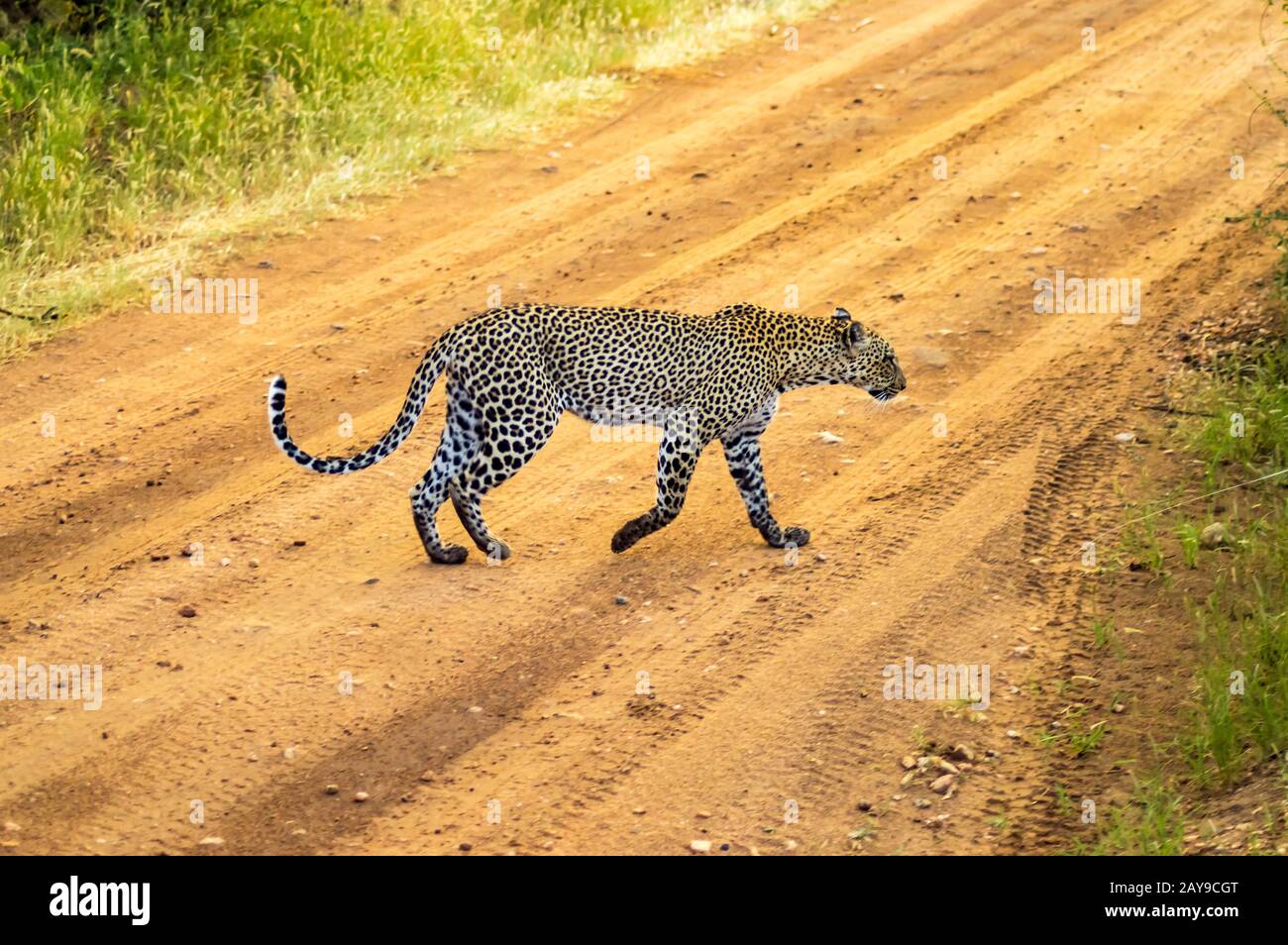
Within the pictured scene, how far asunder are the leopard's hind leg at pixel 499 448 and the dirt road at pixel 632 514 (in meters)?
0.36

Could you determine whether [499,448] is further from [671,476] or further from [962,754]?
[962,754]

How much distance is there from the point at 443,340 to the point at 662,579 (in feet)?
4.73

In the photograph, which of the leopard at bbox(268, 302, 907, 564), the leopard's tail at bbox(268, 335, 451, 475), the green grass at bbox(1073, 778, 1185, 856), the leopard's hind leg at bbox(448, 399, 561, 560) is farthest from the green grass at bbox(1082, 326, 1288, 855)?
the leopard's tail at bbox(268, 335, 451, 475)

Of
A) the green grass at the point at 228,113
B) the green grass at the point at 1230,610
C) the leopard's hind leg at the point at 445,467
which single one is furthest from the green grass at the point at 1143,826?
the green grass at the point at 228,113

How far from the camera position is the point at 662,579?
7879 millimetres

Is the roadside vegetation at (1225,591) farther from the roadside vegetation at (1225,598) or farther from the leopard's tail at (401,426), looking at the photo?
the leopard's tail at (401,426)

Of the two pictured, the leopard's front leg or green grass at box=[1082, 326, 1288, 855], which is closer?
green grass at box=[1082, 326, 1288, 855]

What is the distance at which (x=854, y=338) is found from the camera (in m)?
8.25

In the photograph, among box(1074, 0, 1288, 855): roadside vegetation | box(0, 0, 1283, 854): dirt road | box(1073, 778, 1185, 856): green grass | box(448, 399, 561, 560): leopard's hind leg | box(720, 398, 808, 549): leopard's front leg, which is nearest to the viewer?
box(1073, 778, 1185, 856): green grass

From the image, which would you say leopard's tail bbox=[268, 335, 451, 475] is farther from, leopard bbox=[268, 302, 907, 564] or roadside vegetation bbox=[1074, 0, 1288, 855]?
roadside vegetation bbox=[1074, 0, 1288, 855]

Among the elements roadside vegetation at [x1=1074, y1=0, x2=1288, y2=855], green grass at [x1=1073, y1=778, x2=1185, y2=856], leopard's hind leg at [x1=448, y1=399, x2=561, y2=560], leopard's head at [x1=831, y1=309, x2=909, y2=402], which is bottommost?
green grass at [x1=1073, y1=778, x2=1185, y2=856]

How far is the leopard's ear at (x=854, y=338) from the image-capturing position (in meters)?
8.23

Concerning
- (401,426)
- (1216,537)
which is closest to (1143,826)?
(1216,537)

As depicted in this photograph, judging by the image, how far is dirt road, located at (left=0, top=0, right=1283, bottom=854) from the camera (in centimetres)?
630
